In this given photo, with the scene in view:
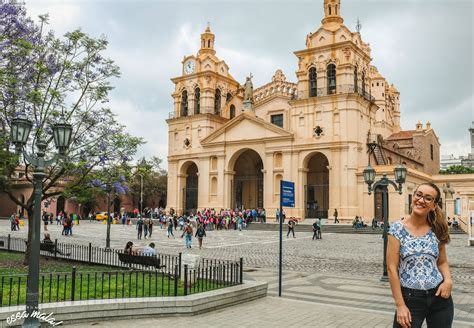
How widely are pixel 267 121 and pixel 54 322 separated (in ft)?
135

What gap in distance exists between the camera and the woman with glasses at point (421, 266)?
358 cm

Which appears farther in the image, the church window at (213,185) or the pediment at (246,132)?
the church window at (213,185)

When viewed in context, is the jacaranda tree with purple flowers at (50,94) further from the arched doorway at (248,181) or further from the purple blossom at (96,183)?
the arched doorway at (248,181)

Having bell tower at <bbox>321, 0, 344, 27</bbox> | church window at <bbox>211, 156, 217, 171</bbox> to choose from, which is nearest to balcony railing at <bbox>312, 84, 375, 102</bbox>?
bell tower at <bbox>321, 0, 344, 27</bbox>

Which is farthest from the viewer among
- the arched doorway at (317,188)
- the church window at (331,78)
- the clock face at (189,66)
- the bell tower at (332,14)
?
the clock face at (189,66)

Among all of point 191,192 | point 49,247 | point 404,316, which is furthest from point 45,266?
point 191,192

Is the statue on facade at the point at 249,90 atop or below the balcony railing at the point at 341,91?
atop

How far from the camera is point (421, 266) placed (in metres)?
3.61

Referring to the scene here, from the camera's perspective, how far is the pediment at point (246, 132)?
43656mm

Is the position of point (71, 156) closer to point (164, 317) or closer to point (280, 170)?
point (164, 317)

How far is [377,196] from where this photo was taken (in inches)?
1512

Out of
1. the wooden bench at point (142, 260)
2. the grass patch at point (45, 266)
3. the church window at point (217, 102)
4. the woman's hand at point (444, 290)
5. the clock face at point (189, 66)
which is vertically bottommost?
the grass patch at point (45, 266)

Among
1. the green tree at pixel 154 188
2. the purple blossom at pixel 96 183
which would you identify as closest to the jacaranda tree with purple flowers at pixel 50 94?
the purple blossom at pixel 96 183

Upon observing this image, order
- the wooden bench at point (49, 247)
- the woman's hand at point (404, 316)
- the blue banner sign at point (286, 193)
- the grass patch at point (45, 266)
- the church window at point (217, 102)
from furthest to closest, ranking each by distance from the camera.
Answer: the church window at point (217, 102)
the wooden bench at point (49, 247)
the grass patch at point (45, 266)
the blue banner sign at point (286, 193)
the woman's hand at point (404, 316)
